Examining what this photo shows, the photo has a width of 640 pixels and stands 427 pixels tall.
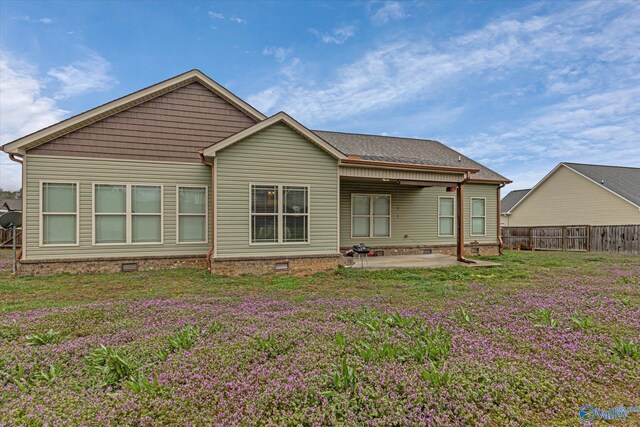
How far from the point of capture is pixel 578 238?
1775 centimetres

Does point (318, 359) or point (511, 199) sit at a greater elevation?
point (511, 199)

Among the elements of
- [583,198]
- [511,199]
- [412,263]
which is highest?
[511,199]

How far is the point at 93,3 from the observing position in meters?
10.8

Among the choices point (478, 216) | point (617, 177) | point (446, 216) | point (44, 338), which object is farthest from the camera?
point (617, 177)

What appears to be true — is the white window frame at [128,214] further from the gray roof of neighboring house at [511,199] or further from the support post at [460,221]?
the gray roof of neighboring house at [511,199]

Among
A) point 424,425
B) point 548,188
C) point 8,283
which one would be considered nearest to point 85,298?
point 8,283

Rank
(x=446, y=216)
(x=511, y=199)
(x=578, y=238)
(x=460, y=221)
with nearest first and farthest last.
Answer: (x=460, y=221) → (x=446, y=216) → (x=578, y=238) → (x=511, y=199)

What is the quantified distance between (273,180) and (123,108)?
494 cm

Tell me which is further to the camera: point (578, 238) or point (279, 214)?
point (578, 238)

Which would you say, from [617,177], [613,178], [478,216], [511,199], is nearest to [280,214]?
[478,216]

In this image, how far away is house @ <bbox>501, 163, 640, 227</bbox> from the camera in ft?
67.1

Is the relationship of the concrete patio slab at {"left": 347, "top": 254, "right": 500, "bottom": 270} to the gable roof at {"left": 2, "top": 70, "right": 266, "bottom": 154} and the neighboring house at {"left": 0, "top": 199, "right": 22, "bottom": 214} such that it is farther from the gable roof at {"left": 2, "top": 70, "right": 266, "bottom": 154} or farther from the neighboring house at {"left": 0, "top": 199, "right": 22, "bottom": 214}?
the neighboring house at {"left": 0, "top": 199, "right": 22, "bottom": 214}

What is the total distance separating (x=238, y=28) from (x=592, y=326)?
1463 centimetres

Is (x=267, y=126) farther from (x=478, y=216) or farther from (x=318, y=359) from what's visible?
(x=478, y=216)
